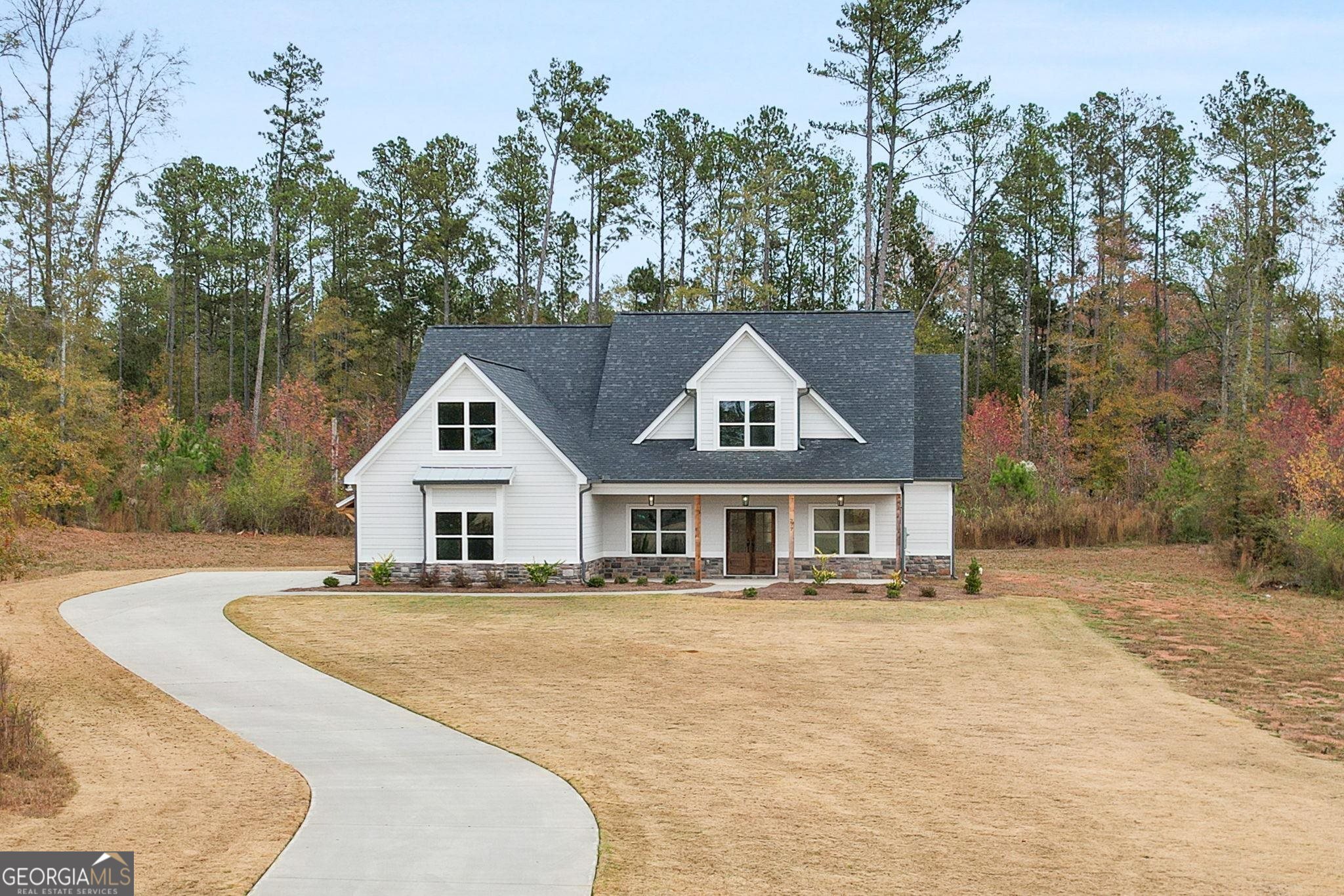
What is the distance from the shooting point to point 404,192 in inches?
1966

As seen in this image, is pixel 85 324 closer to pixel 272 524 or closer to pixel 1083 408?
pixel 272 524

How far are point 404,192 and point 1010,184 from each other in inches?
975

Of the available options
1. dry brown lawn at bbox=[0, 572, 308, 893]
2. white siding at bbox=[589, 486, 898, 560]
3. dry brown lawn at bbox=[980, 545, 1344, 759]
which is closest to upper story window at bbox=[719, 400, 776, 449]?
white siding at bbox=[589, 486, 898, 560]

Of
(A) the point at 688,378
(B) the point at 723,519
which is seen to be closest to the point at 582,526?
(B) the point at 723,519

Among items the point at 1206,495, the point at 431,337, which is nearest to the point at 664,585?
the point at 431,337

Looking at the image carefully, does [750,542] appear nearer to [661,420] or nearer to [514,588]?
[661,420]

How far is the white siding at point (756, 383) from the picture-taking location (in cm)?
2697

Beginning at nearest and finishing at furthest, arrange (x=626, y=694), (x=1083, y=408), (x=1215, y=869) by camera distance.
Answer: (x=1215, y=869)
(x=626, y=694)
(x=1083, y=408)

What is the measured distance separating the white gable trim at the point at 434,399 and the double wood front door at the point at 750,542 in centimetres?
418

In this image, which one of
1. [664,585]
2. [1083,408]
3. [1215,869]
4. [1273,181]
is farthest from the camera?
[1083,408]

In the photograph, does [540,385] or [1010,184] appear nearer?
[540,385]

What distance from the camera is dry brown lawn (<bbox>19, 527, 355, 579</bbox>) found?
28812 mm

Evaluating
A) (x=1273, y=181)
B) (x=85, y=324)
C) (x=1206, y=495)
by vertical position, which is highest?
(x=1273, y=181)

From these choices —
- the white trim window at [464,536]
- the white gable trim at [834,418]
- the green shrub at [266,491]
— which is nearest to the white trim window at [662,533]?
the white gable trim at [834,418]
